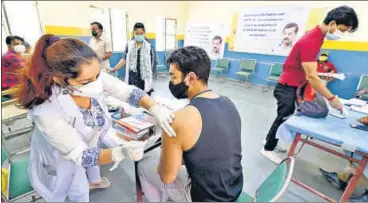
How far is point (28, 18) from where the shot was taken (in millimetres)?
4117

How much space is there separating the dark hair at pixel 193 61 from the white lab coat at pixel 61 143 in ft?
1.72

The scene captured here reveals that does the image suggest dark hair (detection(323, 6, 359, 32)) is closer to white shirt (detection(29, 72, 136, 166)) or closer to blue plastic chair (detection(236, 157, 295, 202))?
blue plastic chair (detection(236, 157, 295, 202))

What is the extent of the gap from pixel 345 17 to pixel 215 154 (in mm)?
1416

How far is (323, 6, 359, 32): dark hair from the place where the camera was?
137 cm

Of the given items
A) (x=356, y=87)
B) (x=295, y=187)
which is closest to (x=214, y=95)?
(x=295, y=187)

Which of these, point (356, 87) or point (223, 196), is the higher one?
point (356, 87)

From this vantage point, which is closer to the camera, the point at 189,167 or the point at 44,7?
the point at 189,167

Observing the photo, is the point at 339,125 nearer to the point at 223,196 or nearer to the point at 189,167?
the point at 223,196

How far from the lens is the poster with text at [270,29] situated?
14.5 feet

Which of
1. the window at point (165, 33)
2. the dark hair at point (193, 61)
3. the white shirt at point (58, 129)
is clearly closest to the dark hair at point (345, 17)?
the dark hair at point (193, 61)

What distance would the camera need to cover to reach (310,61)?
158 centimetres

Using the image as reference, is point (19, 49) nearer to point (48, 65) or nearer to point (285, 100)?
point (48, 65)

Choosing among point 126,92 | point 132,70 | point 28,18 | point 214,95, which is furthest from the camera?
point 28,18

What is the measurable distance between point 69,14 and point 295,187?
5365 mm
